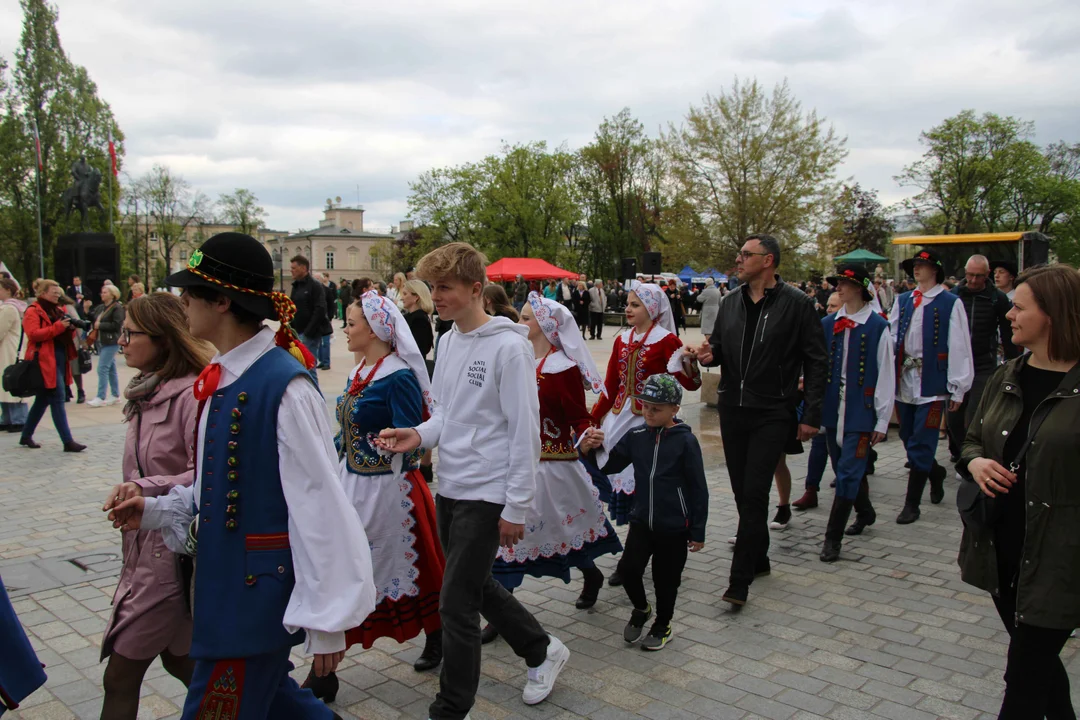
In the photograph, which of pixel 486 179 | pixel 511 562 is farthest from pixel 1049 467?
pixel 486 179

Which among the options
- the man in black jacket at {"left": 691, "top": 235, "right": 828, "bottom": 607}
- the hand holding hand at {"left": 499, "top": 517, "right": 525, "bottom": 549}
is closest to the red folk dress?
the man in black jacket at {"left": 691, "top": 235, "right": 828, "bottom": 607}

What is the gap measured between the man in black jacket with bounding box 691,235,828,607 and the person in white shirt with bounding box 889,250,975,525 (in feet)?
7.58

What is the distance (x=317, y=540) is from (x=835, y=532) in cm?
471

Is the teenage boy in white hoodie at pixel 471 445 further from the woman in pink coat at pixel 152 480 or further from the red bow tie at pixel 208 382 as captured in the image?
the red bow tie at pixel 208 382

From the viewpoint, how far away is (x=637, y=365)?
18.2ft

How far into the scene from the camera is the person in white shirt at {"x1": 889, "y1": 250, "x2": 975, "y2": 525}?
716 cm

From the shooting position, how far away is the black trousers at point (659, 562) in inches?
178

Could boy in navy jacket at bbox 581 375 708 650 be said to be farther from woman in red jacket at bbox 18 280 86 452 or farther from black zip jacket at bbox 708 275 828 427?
woman in red jacket at bbox 18 280 86 452

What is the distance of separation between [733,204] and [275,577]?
40.2 meters

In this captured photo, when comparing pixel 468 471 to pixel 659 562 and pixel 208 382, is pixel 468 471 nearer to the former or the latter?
pixel 208 382

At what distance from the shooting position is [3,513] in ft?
23.5

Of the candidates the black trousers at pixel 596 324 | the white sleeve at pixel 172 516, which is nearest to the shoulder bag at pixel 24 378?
the white sleeve at pixel 172 516

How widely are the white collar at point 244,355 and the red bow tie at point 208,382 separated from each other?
2 centimetres

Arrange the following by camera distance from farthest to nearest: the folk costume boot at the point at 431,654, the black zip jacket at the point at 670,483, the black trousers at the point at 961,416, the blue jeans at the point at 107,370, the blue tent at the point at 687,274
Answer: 1. the blue tent at the point at 687,274
2. the blue jeans at the point at 107,370
3. the black trousers at the point at 961,416
4. the black zip jacket at the point at 670,483
5. the folk costume boot at the point at 431,654
